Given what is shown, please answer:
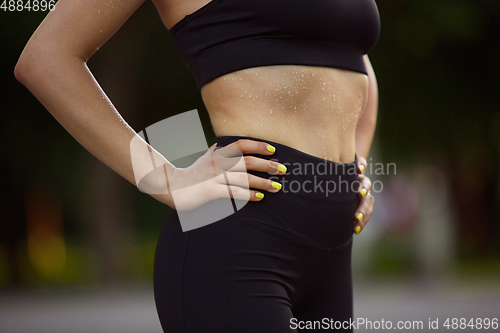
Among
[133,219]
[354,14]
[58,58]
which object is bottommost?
[58,58]

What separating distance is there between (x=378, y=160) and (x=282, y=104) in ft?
32.4

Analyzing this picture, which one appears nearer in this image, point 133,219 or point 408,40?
point 408,40

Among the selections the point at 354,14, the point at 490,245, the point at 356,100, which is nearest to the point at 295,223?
the point at 356,100

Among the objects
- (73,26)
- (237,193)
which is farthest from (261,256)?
(73,26)

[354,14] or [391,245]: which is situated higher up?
[391,245]

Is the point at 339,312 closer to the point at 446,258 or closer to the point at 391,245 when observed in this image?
the point at 446,258

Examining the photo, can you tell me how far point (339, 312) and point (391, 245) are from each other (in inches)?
356

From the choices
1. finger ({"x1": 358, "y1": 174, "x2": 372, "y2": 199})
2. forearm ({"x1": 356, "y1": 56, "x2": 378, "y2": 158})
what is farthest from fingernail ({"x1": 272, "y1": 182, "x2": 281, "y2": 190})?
forearm ({"x1": 356, "y1": 56, "x2": 378, "y2": 158})

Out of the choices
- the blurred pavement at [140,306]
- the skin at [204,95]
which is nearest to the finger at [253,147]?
the skin at [204,95]

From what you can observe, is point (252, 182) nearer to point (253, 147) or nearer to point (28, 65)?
point (253, 147)

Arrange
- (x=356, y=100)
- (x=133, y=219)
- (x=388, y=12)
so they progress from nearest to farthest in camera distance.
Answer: (x=356, y=100), (x=388, y=12), (x=133, y=219)

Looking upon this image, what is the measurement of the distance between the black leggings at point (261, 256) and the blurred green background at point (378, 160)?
635cm

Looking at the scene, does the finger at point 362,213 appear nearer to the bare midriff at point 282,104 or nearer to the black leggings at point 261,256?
the black leggings at point 261,256

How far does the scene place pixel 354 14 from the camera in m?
1.21
